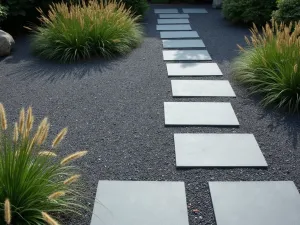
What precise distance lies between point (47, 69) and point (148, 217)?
324 centimetres

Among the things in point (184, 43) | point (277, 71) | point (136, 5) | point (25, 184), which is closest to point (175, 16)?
point (136, 5)

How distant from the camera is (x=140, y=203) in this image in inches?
90.8

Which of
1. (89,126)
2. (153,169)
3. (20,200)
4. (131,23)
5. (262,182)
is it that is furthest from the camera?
(131,23)

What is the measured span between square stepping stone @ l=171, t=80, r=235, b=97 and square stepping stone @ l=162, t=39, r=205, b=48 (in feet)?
5.41

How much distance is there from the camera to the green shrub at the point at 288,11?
574cm

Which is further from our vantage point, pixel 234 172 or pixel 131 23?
pixel 131 23

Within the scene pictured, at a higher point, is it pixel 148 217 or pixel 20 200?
pixel 20 200

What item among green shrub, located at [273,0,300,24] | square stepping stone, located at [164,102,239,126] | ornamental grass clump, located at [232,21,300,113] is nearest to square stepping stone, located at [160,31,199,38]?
green shrub, located at [273,0,300,24]

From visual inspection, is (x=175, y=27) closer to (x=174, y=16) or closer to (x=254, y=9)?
(x=174, y=16)

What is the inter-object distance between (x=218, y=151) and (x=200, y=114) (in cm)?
71

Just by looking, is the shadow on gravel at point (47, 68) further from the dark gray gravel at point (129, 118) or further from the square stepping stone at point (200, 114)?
the square stepping stone at point (200, 114)

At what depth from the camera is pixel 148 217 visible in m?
2.19

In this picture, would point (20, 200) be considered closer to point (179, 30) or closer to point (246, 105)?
point (246, 105)

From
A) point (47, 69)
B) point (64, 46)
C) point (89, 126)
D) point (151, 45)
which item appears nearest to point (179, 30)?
point (151, 45)
